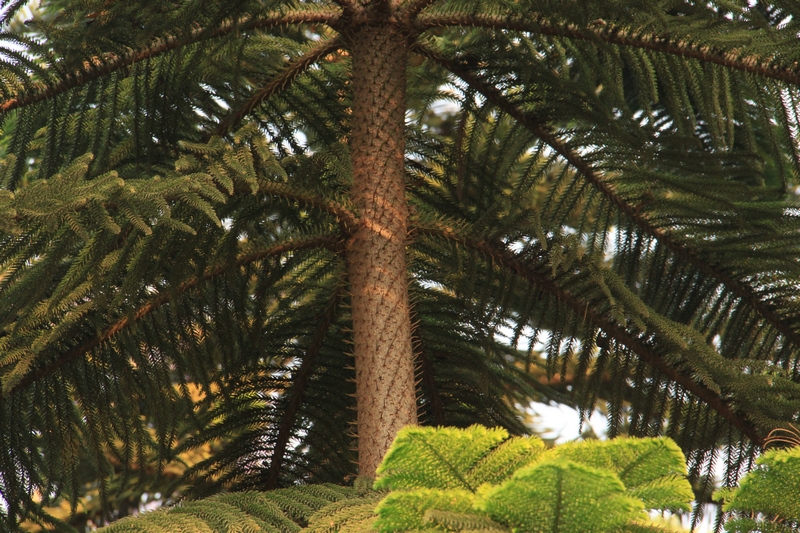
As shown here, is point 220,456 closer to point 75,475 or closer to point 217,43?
point 75,475

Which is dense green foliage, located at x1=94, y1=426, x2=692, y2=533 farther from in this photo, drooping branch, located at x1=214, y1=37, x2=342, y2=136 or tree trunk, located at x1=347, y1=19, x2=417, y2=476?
drooping branch, located at x1=214, y1=37, x2=342, y2=136

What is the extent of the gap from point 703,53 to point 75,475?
2.87m

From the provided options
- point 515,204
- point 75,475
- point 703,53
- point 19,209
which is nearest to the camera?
point 19,209

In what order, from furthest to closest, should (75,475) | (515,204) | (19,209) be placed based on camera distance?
(75,475), (515,204), (19,209)

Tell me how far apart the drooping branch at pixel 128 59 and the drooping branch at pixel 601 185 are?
0.55 meters

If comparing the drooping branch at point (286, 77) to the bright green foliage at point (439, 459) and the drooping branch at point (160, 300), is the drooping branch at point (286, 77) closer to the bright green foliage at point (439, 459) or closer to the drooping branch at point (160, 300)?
the drooping branch at point (160, 300)

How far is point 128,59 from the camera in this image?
3.02m

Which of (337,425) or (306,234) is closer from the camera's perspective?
(306,234)

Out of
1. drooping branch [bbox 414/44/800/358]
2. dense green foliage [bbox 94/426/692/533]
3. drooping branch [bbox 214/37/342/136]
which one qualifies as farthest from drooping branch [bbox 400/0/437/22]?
dense green foliage [bbox 94/426/692/533]

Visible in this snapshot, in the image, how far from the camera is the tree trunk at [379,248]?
2738mm

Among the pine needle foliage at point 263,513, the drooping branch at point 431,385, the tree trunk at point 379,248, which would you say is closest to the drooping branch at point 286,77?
the tree trunk at point 379,248

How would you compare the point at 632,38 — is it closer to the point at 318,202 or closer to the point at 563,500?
the point at 318,202

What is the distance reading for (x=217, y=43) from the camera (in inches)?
124

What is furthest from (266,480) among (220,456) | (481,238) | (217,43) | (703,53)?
(703,53)
